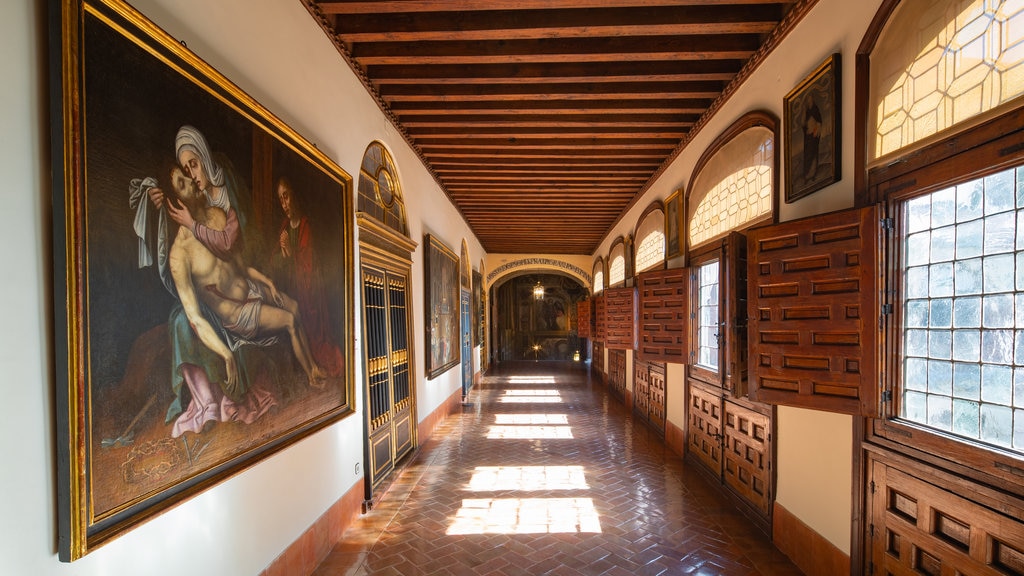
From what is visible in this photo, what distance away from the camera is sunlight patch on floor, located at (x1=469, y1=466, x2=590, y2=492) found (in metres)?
4.89

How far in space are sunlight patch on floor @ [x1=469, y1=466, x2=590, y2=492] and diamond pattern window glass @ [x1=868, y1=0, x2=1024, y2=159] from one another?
4031mm

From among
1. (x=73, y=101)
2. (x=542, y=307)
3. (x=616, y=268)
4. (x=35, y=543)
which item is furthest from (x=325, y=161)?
(x=542, y=307)

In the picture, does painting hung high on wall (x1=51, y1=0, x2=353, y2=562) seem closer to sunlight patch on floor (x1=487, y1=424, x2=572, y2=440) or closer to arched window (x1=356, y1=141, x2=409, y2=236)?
arched window (x1=356, y1=141, x2=409, y2=236)

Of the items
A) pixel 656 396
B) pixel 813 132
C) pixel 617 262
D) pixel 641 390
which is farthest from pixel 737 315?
pixel 617 262

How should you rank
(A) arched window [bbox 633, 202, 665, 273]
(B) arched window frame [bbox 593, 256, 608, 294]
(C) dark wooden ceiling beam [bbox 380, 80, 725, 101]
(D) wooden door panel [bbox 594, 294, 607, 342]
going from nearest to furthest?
1. (C) dark wooden ceiling beam [bbox 380, 80, 725, 101]
2. (A) arched window [bbox 633, 202, 665, 273]
3. (D) wooden door panel [bbox 594, 294, 607, 342]
4. (B) arched window frame [bbox 593, 256, 608, 294]

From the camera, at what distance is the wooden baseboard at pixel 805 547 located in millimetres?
2967

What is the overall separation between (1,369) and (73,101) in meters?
0.90

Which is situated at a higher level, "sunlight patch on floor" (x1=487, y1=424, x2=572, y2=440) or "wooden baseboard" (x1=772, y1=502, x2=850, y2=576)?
"wooden baseboard" (x1=772, y1=502, x2=850, y2=576)

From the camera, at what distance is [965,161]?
2133 mm

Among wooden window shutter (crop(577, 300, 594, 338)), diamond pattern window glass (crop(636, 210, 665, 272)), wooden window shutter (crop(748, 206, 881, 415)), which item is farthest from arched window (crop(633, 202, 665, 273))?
wooden window shutter (crop(577, 300, 594, 338))

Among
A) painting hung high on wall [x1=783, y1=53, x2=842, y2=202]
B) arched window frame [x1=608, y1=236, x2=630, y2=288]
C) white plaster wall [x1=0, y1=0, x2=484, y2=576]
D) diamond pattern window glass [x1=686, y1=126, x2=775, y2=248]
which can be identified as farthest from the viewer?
arched window frame [x1=608, y1=236, x2=630, y2=288]

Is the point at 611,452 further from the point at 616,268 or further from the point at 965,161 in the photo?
the point at 616,268

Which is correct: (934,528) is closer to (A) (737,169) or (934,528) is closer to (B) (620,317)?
(A) (737,169)

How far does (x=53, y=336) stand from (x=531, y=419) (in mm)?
7240
